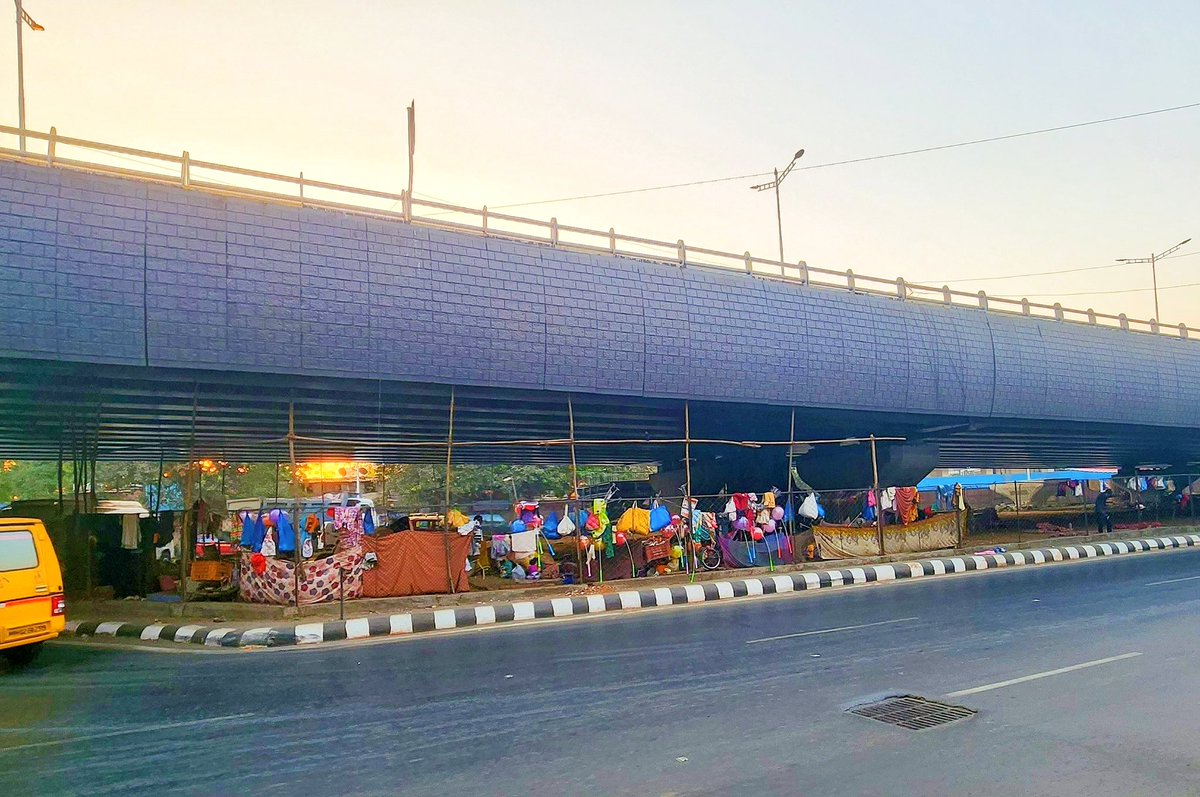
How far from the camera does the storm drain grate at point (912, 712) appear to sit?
6.37 metres

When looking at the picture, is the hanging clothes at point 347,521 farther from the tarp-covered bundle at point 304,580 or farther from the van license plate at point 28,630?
the van license plate at point 28,630

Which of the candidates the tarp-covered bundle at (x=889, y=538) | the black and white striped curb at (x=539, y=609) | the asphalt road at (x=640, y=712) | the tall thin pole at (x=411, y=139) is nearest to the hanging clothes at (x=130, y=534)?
the black and white striped curb at (x=539, y=609)

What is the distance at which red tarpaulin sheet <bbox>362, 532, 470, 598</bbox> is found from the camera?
45.8 ft

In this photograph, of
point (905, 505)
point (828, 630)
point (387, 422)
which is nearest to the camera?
point (828, 630)

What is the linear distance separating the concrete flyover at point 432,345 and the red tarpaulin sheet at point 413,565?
3.01 meters

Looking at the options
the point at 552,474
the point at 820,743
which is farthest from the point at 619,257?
the point at 552,474

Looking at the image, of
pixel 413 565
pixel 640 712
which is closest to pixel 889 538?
pixel 413 565

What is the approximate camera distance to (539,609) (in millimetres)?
13570

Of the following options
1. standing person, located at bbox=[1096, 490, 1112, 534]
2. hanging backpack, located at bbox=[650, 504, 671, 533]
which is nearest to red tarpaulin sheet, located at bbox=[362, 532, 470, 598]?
hanging backpack, located at bbox=[650, 504, 671, 533]

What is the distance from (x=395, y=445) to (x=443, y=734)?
20430mm

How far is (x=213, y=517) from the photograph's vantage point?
2073 centimetres

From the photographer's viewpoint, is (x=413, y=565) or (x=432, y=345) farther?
(x=432, y=345)

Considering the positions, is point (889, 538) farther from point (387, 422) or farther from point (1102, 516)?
point (387, 422)

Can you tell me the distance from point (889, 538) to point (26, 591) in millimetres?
17247
